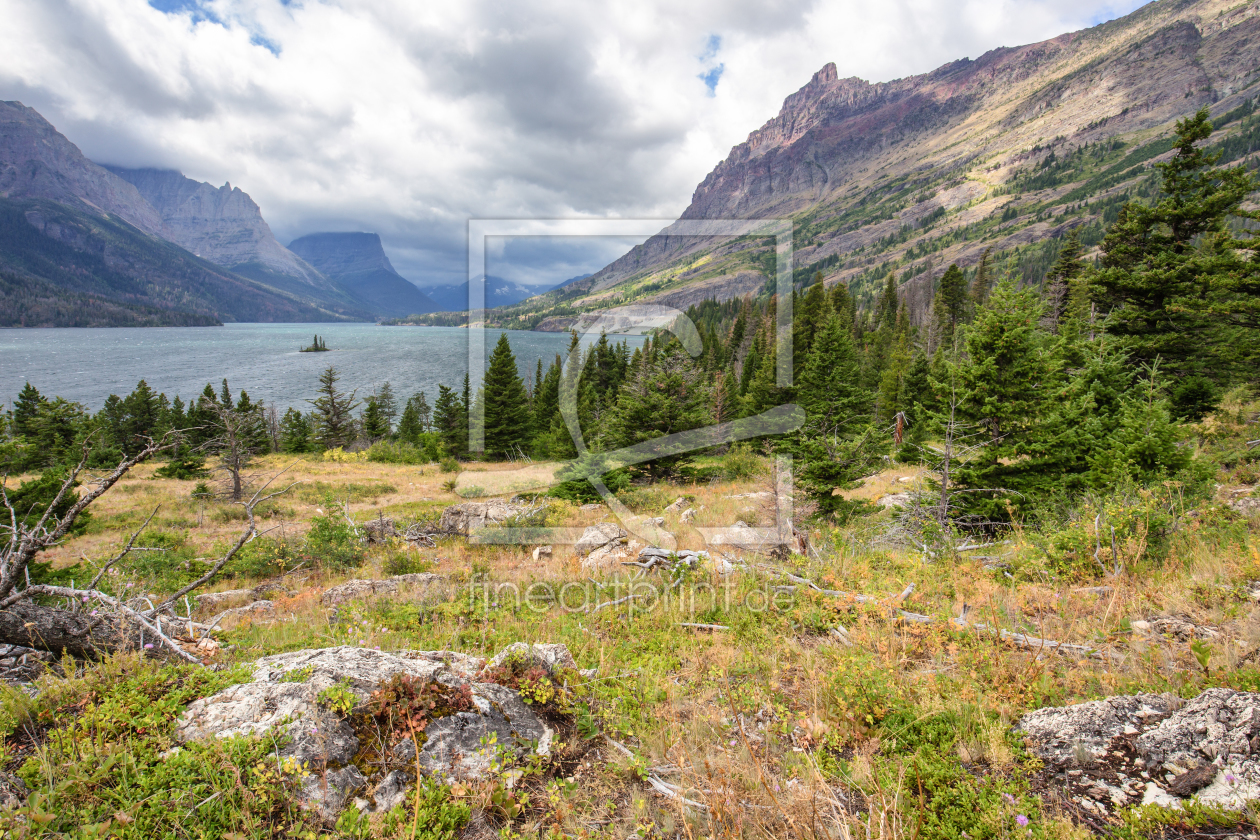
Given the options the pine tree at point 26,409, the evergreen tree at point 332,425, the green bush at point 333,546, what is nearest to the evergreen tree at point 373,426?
the evergreen tree at point 332,425

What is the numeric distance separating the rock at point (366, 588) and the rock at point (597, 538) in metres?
2.91

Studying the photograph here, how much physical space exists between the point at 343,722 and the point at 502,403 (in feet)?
125

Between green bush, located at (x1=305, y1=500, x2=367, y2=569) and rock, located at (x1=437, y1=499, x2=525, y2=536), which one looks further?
rock, located at (x1=437, y1=499, x2=525, y2=536)

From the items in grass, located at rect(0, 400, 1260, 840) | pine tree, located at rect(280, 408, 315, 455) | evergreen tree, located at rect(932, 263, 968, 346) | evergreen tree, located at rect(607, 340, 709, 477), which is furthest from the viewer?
evergreen tree, located at rect(932, 263, 968, 346)

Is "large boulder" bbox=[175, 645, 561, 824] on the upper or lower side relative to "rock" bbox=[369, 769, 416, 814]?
upper

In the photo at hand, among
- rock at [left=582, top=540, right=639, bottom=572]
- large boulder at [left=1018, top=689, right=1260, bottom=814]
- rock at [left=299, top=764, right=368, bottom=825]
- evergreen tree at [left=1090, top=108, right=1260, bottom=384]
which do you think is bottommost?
rock at [left=582, top=540, right=639, bottom=572]

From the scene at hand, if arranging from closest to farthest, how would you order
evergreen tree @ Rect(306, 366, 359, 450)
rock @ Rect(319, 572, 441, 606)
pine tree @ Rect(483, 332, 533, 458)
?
rock @ Rect(319, 572, 441, 606) → pine tree @ Rect(483, 332, 533, 458) → evergreen tree @ Rect(306, 366, 359, 450)

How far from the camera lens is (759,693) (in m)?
4.29

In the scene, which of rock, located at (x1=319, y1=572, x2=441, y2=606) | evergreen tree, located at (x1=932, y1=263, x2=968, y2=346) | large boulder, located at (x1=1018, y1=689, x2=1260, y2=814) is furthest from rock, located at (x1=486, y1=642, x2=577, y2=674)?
evergreen tree, located at (x1=932, y1=263, x2=968, y2=346)

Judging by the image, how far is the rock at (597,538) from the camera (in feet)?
32.6

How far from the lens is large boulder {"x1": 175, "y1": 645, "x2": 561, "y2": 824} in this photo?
295 cm

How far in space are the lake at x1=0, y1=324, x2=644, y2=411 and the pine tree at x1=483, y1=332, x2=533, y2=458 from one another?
53.5 feet

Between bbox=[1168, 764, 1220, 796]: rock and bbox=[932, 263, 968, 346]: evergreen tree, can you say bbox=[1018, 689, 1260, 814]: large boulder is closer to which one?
bbox=[1168, 764, 1220, 796]: rock
